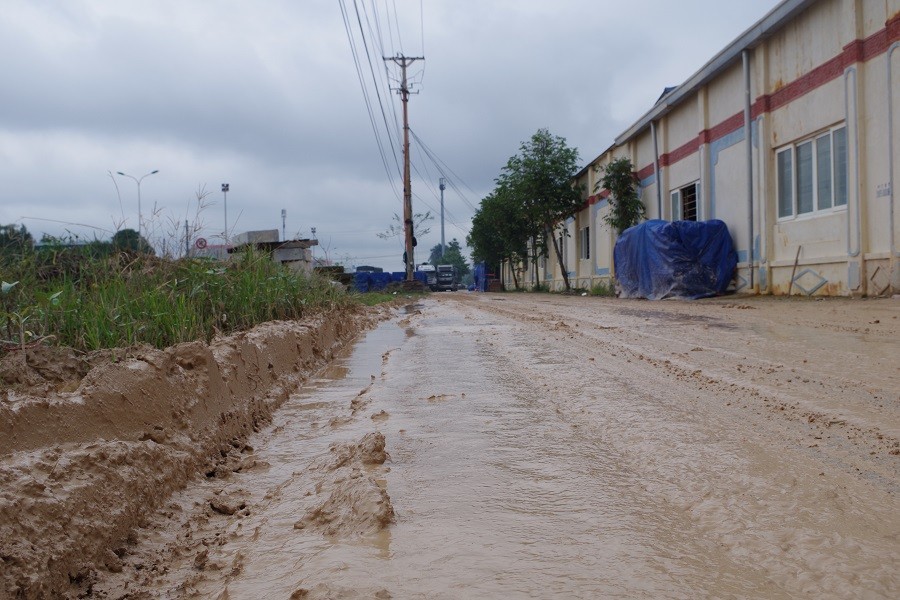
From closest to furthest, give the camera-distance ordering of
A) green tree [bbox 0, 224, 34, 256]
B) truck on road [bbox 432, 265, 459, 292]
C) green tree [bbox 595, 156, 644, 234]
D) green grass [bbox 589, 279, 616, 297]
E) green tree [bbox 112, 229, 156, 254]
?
green tree [bbox 0, 224, 34, 256], green tree [bbox 112, 229, 156, 254], green tree [bbox 595, 156, 644, 234], green grass [bbox 589, 279, 616, 297], truck on road [bbox 432, 265, 459, 292]

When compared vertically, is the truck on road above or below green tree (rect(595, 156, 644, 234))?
below

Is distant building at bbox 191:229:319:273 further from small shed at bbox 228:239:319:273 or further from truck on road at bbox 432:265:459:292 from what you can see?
truck on road at bbox 432:265:459:292

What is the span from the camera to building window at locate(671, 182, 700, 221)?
731 inches

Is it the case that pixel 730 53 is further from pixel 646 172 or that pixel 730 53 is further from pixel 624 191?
pixel 624 191

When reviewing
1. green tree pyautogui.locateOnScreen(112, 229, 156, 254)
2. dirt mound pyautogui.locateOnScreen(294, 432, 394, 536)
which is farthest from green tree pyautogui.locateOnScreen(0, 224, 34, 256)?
dirt mound pyautogui.locateOnScreen(294, 432, 394, 536)

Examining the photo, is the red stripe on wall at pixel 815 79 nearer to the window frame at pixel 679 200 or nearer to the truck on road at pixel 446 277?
the window frame at pixel 679 200

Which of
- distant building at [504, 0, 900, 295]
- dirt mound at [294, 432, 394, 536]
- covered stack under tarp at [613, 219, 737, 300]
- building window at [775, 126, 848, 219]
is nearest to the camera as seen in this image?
dirt mound at [294, 432, 394, 536]

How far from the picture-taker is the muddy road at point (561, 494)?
5.98 feet

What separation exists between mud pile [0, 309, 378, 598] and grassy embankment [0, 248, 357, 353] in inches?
17.0

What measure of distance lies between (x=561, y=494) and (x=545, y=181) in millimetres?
26187

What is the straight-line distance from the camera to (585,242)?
2859 centimetres

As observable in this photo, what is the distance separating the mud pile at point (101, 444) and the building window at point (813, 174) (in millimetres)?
11296

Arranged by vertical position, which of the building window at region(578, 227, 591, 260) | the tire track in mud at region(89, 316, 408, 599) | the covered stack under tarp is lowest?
the tire track in mud at region(89, 316, 408, 599)

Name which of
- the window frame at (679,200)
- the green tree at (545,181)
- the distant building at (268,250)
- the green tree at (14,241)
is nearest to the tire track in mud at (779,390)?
the distant building at (268,250)
